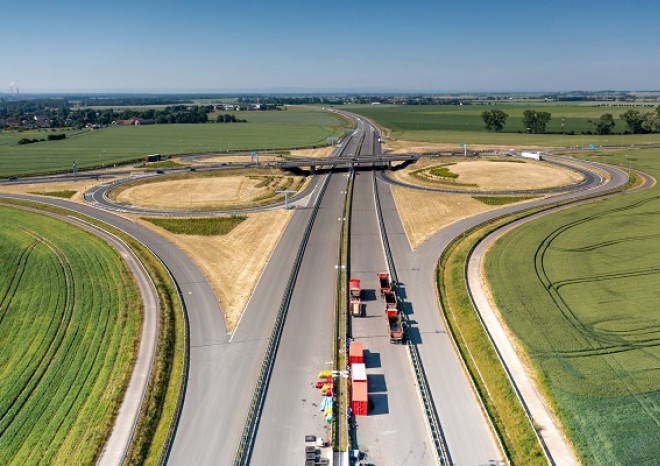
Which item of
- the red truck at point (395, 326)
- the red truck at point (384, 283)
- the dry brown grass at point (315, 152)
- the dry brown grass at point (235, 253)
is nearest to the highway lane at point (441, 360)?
the red truck at point (395, 326)

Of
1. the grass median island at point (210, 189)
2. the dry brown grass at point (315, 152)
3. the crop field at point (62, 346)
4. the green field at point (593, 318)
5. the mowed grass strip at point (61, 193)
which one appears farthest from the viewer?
the dry brown grass at point (315, 152)

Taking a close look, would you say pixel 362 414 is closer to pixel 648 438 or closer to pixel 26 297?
pixel 648 438

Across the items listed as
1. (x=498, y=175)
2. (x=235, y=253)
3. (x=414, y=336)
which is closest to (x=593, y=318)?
(x=414, y=336)

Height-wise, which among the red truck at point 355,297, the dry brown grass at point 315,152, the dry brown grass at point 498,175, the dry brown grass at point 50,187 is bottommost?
the red truck at point 355,297

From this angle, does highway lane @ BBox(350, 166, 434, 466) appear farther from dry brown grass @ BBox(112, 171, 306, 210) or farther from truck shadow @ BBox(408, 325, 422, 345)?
dry brown grass @ BBox(112, 171, 306, 210)

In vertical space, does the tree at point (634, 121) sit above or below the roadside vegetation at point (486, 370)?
above

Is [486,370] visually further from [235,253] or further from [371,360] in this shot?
[235,253]

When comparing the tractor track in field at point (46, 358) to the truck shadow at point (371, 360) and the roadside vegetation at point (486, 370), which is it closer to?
the truck shadow at point (371, 360)
